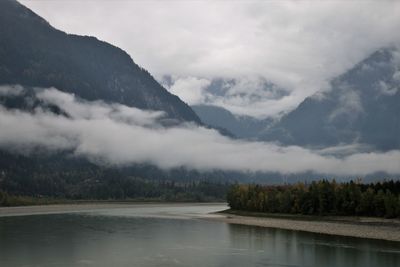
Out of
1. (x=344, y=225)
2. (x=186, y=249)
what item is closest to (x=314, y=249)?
(x=186, y=249)

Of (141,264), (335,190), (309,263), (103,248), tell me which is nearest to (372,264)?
(309,263)

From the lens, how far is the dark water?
88.1m

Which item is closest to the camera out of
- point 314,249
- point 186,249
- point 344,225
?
point 186,249

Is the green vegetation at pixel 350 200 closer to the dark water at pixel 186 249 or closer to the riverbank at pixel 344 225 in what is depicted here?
the riverbank at pixel 344 225

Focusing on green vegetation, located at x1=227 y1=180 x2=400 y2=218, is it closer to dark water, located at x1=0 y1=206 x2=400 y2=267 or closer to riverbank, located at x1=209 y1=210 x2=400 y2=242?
riverbank, located at x1=209 y1=210 x2=400 y2=242

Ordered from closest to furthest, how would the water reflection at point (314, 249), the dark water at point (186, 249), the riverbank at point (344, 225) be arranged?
the dark water at point (186, 249)
the water reflection at point (314, 249)
the riverbank at point (344, 225)

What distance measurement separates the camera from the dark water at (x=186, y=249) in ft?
289

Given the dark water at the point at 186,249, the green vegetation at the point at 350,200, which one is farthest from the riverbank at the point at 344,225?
the dark water at the point at 186,249

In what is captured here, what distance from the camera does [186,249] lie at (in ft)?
343

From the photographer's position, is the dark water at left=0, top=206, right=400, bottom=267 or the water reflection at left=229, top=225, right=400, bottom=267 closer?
the dark water at left=0, top=206, right=400, bottom=267

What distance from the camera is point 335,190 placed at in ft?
609

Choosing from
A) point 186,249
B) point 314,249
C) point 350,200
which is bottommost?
point 186,249

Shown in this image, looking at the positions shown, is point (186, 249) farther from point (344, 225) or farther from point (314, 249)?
point (344, 225)

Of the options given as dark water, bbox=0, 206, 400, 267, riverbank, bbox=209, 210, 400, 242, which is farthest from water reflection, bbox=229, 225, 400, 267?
riverbank, bbox=209, 210, 400, 242
